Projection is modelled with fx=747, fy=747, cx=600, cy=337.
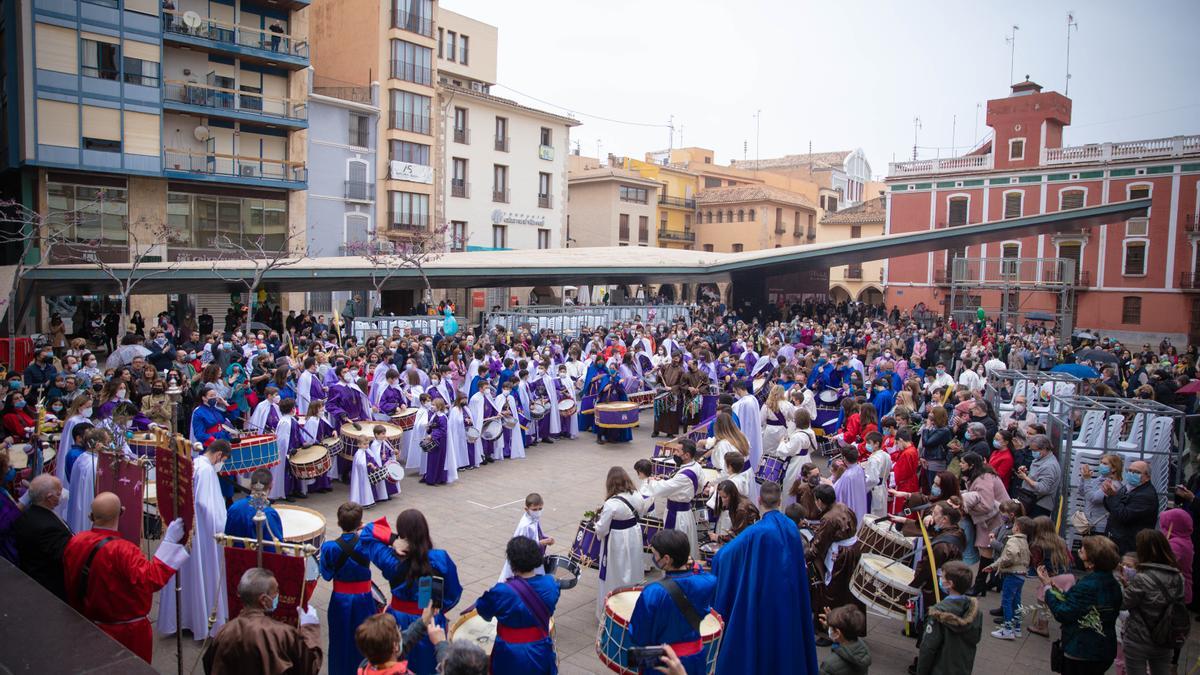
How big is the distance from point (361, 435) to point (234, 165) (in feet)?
89.3

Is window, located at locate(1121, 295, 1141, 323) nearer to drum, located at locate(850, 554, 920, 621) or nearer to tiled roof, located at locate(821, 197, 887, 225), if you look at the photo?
tiled roof, located at locate(821, 197, 887, 225)

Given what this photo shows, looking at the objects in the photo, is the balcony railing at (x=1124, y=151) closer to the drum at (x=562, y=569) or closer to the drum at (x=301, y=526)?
the drum at (x=562, y=569)

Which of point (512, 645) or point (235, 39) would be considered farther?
point (235, 39)

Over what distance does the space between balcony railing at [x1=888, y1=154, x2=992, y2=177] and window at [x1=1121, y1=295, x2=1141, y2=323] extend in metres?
10.2

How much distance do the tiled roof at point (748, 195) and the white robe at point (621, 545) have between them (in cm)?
5307

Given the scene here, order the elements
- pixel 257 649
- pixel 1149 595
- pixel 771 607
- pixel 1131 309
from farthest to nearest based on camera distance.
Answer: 1. pixel 1131 309
2. pixel 1149 595
3. pixel 771 607
4. pixel 257 649

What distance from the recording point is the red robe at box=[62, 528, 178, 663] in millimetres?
4883

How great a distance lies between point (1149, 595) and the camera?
18.1ft

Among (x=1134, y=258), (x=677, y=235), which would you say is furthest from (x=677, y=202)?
(x=1134, y=258)

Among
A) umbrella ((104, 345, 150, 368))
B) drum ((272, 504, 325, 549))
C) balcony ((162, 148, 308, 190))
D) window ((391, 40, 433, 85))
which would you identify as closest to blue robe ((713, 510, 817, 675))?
drum ((272, 504, 325, 549))

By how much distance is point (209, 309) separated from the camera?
31.8m

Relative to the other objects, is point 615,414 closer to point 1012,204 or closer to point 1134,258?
point 1012,204

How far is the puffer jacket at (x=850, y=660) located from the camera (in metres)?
4.81

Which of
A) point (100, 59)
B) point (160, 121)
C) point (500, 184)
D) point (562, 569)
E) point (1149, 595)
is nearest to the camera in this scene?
point (1149, 595)
